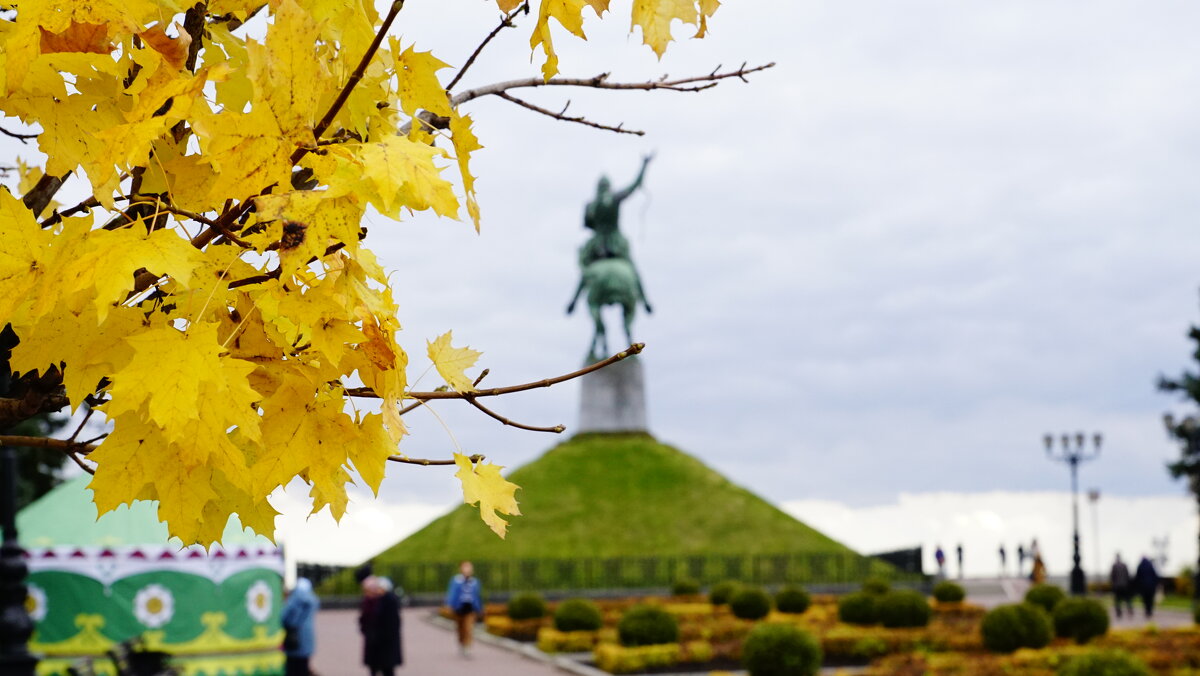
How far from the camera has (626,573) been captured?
37.4m

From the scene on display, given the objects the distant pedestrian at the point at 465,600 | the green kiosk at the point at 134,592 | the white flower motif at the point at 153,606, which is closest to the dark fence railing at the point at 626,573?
the distant pedestrian at the point at 465,600

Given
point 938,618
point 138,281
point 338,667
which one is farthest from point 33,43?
point 938,618

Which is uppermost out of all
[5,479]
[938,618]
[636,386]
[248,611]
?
[636,386]

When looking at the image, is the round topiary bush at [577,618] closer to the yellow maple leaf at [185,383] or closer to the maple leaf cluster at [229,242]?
the maple leaf cluster at [229,242]

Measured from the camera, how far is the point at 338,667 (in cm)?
1927

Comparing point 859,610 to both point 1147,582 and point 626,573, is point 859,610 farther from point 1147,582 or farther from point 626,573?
point 626,573

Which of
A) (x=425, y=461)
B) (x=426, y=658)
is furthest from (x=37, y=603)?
(x=425, y=461)

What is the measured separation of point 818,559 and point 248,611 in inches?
1040

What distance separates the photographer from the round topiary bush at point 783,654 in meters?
16.2

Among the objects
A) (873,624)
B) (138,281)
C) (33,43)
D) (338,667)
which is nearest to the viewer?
(33,43)

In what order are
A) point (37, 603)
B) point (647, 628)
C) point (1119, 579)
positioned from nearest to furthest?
point (37, 603)
point (647, 628)
point (1119, 579)

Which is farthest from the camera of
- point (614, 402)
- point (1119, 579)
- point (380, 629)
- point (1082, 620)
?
point (614, 402)

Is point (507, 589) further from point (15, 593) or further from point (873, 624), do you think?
point (15, 593)

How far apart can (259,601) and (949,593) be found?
69.2 ft
